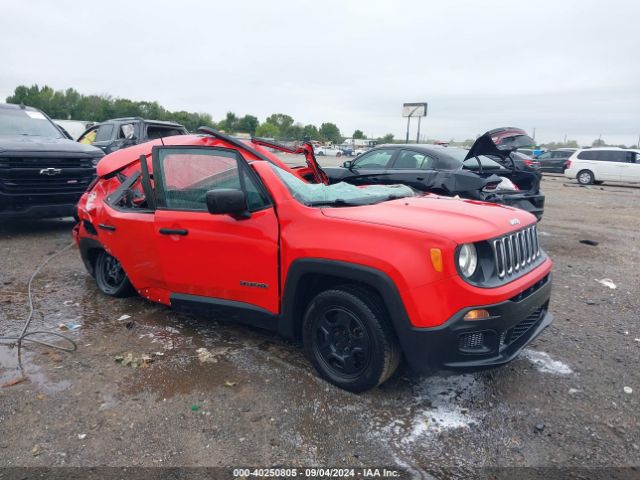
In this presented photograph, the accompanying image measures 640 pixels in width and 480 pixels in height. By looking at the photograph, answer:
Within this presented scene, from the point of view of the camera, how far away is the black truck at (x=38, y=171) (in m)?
6.91

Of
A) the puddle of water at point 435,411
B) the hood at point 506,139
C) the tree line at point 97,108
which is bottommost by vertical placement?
the puddle of water at point 435,411

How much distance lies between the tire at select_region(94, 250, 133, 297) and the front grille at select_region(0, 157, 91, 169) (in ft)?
10.5

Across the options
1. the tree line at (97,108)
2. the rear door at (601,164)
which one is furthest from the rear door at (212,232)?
the tree line at (97,108)

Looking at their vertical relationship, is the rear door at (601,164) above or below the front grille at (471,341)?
above

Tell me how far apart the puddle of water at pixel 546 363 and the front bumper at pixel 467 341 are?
0.74 meters

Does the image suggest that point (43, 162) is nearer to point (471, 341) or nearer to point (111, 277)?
point (111, 277)

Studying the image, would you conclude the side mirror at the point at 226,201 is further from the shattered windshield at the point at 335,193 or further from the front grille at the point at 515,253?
the front grille at the point at 515,253

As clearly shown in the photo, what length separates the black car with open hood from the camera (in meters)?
6.00

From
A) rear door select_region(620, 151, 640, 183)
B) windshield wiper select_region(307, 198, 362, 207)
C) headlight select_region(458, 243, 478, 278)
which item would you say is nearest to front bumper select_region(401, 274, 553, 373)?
headlight select_region(458, 243, 478, 278)

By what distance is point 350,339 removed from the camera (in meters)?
3.00

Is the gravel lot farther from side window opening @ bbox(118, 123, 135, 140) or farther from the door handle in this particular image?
side window opening @ bbox(118, 123, 135, 140)

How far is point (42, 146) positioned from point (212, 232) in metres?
5.38

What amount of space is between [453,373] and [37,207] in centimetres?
677

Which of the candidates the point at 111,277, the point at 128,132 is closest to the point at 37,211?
the point at 111,277
